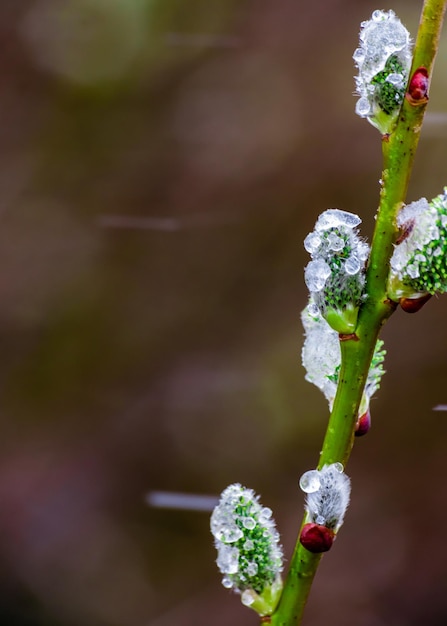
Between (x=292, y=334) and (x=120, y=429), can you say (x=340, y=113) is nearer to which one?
(x=292, y=334)

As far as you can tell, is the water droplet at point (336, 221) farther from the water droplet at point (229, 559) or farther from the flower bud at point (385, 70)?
the water droplet at point (229, 559)

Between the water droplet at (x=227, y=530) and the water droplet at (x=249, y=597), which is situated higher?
the water droplet at (x=227, y=530)

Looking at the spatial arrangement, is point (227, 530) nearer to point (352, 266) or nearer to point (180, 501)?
point (352, 266)

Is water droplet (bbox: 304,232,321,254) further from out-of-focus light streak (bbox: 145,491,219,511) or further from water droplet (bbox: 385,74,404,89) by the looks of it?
out-of-focus light streak (bbox: 145,491,219,511)

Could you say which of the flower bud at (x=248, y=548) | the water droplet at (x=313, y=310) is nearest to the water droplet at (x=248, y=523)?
the flower bud at (x=248, y=548)

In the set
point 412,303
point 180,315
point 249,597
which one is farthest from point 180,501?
point 412,303

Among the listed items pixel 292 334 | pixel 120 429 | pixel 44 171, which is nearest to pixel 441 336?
pixel 292 334
